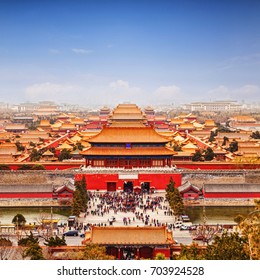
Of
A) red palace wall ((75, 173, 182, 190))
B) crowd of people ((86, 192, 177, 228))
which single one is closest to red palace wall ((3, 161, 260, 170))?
red palace wall ((75, 173, 182, 190))

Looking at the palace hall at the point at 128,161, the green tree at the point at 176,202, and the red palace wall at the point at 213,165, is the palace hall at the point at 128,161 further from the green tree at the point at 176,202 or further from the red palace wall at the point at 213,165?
the green tree at the point at 176,202

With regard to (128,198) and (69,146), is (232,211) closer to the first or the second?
(128,198)

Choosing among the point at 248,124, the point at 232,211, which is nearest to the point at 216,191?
Answer: the point at 232,211

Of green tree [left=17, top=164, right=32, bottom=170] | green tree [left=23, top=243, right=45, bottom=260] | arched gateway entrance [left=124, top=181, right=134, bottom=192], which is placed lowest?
arched gateway entrance [left=124, top=181, right=134, bottom=192]

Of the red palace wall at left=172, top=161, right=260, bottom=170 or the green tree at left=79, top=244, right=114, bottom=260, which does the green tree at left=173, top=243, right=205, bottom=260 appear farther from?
the red palace wall at left=172, top=161, right=260, bottom=170

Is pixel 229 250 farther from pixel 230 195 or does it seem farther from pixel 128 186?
pixel 128 186

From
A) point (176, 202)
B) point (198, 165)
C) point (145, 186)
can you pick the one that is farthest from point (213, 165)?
point (176, 202)

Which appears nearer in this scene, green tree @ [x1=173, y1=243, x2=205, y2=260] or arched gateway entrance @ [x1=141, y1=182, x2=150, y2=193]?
green tree @ [x1=173, y1=243, x2=205, y2=260]

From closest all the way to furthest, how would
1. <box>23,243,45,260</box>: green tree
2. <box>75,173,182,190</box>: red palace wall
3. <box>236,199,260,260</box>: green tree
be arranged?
<box>236,199,260,260</box>: green tree, <box>23,243,45,260</box>: green tree, <box>75,173,182,190</box>: red palace wall
